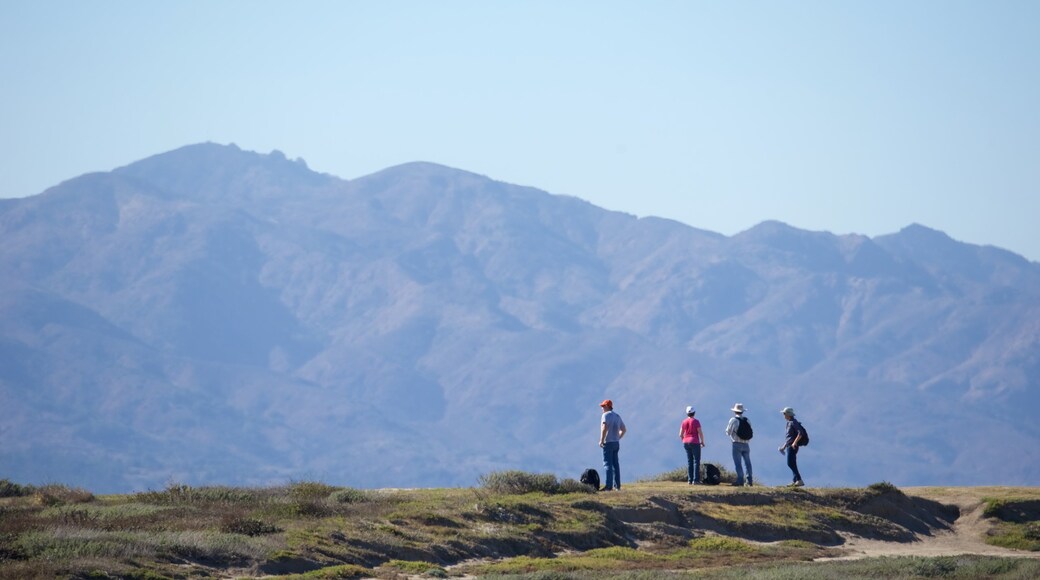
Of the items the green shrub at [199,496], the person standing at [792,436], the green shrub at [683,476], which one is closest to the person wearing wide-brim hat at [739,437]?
the person standing at [792,436]

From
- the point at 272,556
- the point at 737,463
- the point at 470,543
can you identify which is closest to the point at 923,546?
the point at 737,463

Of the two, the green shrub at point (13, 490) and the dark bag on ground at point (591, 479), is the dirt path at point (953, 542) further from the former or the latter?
the green shrub at point (13, 490)

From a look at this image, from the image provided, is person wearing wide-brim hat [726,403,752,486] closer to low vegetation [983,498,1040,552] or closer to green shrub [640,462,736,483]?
green shrub [640,462,736,483]

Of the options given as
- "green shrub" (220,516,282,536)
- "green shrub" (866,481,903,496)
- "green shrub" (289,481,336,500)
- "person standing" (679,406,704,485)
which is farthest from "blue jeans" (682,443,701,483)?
"green shrub" (220,516,282,536)

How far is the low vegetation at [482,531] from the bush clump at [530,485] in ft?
0.14

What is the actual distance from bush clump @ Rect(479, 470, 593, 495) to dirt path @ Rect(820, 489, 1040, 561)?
5.58 meters

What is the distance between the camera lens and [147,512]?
1001 inches

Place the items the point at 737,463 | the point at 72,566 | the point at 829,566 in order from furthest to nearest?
1. the point at 737,463
2. the point at 829,566
3. the point at 72,566

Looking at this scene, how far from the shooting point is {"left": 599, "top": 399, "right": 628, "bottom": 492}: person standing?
30.8 metres

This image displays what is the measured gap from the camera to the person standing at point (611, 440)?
101ft

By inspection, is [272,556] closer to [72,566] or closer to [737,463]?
[72,566]

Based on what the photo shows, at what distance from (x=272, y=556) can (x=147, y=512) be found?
3.60 meters

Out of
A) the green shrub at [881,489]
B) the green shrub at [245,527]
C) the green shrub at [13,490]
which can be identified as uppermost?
the green shrub at [13,490]

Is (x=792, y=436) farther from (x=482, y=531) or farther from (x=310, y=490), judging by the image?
(x=310, y=490)
